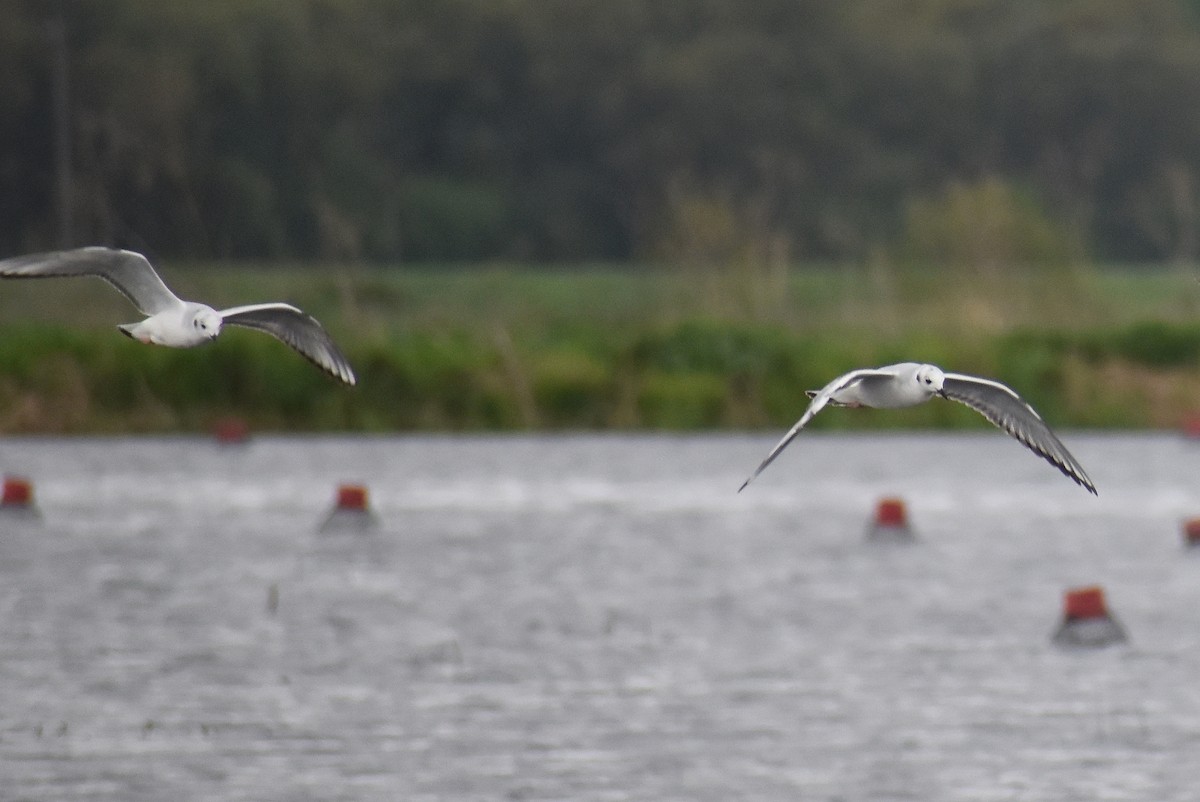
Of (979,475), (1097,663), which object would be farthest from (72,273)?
(979,475)

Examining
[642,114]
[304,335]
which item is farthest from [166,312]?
[642,114]

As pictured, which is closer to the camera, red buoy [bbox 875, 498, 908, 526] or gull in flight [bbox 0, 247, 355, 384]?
gull in flight [bbox 0, 247, 355, 384]

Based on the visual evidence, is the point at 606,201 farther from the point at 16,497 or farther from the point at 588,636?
the point at 588,636

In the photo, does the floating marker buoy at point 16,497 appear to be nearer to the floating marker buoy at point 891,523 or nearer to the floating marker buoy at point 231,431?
the floating marker buoy at point 231,431

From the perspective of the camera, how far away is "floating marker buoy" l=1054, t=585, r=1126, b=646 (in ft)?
56.7

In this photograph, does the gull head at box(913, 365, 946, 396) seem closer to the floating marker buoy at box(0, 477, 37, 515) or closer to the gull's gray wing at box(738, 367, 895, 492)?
the gull's gray wing at box(738, 367, 895, 492)

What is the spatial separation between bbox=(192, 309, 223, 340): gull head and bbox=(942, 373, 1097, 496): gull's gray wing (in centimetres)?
291

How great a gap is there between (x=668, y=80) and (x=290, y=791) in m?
49.0

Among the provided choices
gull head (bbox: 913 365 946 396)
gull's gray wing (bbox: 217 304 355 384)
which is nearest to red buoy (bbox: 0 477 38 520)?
gull's gray wing (bbox: 217 304 355 384)

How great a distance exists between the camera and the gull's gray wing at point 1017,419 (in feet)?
35.3

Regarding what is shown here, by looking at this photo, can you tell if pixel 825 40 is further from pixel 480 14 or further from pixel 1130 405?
pixel 1130 405

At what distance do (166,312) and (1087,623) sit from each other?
9.08 m

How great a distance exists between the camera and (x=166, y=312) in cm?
1016

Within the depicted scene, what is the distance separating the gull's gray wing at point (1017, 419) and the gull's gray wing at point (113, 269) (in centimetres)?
313
